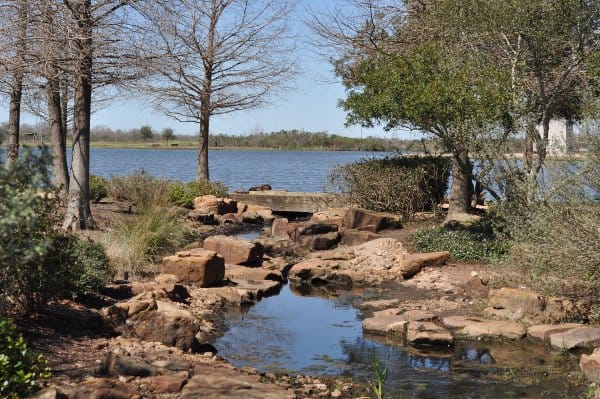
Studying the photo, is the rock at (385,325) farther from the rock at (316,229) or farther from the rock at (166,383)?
the rock at (316,229)

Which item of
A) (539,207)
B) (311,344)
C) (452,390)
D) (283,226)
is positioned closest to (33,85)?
(283,226)

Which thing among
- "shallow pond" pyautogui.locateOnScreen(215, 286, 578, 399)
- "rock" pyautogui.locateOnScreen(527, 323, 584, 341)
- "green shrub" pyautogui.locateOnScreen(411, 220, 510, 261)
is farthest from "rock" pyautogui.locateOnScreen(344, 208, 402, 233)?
"rock" pyautogui.locateOnScreen(527, 323, 584, 341)

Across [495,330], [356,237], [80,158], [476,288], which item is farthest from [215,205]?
[495,330]

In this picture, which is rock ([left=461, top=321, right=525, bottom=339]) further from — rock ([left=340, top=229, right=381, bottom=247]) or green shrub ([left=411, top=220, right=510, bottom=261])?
rock ([left=340, top=229, right=381, bottom=247])

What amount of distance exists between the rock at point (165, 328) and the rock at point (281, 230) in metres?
9.86

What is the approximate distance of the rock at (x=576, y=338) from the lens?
9195 millimetres

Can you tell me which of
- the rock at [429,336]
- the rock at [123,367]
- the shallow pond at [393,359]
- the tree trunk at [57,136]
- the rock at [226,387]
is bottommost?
the shallow pond at [393,359]

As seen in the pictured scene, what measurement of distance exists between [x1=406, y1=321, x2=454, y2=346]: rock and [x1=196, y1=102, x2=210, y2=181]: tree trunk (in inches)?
674

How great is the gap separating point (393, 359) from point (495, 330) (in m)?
1.76

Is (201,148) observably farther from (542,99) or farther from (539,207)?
(539,207)

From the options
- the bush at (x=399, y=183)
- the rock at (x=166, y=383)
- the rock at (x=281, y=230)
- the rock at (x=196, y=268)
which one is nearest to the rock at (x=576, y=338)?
the rock at (x=166, y=383)

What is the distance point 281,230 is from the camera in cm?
1897

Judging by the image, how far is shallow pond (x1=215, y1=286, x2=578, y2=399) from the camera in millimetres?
7871

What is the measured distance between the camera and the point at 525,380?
8117 mm
